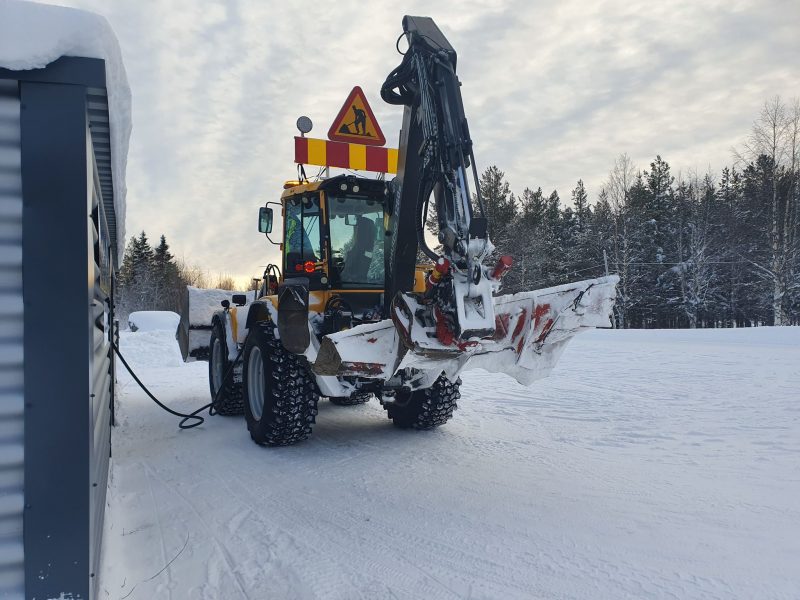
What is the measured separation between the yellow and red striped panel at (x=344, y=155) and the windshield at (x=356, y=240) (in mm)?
387

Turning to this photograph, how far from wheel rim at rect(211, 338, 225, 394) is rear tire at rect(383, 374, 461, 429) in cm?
316

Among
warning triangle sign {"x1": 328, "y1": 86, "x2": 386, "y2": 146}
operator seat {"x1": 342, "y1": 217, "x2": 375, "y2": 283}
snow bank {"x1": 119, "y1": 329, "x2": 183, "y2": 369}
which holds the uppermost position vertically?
warning triangle sign {"x1": 328, "y1": 86, "x2": 386, "y2": 146}

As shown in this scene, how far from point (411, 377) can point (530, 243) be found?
29.6 metres

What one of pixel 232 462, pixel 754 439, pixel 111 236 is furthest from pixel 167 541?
pixel 754 439

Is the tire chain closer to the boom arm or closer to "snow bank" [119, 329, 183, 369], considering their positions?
the boom arm

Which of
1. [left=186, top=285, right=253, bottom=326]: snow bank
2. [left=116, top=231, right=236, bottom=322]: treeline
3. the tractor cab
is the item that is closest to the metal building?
the tractor cab

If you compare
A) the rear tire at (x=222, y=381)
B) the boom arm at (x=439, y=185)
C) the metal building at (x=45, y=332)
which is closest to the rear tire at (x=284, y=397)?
the boom arm at (x=439, y=185)

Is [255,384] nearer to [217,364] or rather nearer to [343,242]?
[343,242]

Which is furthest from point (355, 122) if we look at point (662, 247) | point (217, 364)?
point (662, 247)

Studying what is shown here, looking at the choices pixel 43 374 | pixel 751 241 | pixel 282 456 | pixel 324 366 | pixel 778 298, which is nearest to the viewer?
pixel 43 374

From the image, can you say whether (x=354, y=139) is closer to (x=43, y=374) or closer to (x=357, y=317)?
(x=357, y=317)

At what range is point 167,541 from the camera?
3590mm

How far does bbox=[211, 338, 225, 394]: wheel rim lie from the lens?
8.20m

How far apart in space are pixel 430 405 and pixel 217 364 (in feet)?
12.4
